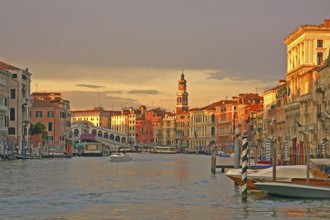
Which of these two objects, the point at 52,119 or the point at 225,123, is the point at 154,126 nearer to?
the point at 225,123

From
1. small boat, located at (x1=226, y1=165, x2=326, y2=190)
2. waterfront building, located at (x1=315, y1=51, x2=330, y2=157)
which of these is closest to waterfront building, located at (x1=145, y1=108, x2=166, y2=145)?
waterfront building, located at (x1=315, y1=51, x2=330, y2=157)

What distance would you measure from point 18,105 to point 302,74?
85.5ft

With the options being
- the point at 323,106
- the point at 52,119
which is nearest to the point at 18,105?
the point at 52,119

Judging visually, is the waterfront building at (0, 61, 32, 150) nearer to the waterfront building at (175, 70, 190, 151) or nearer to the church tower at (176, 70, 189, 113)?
the waterfront building at (175, 70, 190, 151)

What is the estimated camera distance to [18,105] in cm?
7138

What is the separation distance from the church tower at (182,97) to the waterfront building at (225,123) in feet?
82.1

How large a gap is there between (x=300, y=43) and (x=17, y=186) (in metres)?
39.1

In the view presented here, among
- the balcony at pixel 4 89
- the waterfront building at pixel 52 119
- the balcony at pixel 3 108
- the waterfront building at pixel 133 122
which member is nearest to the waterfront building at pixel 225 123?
the waterfront building at pixel 52 119

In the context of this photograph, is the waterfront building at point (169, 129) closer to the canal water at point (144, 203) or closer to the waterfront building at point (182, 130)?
the waterfront building at point (182, 130)

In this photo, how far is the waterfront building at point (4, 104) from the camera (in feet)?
213

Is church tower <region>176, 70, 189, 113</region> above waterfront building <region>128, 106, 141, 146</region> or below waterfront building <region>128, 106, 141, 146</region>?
above

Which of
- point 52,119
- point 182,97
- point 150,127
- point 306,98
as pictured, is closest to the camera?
point 306,98

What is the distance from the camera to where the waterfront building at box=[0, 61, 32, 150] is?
231ft

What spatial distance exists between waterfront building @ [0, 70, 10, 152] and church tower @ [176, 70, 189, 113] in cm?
9338
